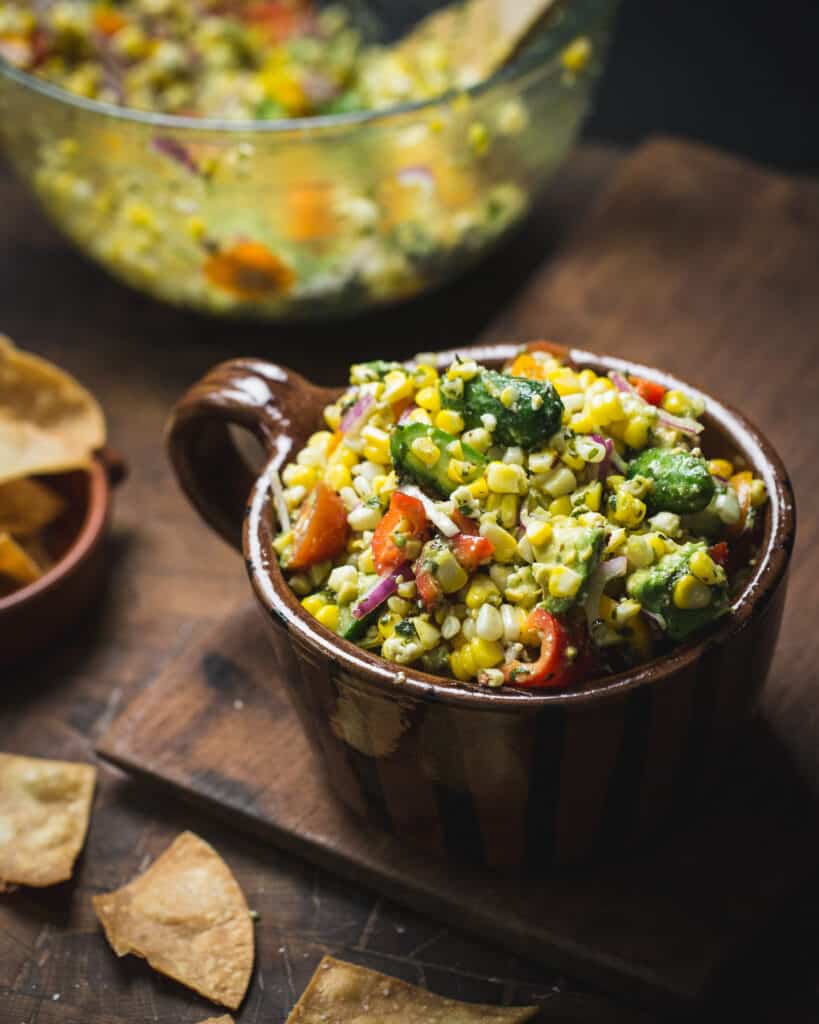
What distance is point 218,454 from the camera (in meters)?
2.02

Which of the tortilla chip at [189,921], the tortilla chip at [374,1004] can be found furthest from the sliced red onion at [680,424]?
the tortilla chip at [189,921]

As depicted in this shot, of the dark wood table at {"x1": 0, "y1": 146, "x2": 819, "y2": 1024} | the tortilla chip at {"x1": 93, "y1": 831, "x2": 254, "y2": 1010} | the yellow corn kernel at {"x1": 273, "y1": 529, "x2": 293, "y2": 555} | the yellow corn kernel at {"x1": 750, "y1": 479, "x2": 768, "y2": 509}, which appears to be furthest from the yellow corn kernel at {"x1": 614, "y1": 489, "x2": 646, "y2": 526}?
the tortilla chip at {"x1": 93, "y1": 831, "x2": 254, "y2": 1010}

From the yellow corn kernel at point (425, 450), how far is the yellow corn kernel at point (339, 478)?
14cm

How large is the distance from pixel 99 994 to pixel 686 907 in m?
0.87

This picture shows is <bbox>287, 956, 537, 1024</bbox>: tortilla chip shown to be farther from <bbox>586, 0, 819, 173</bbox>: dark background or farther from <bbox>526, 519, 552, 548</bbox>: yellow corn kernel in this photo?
<bbox>586, 0, 819, 173</bbox>: dark background

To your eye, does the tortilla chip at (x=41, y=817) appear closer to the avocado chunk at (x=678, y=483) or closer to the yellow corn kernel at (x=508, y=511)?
the yellow corn kernel at (x=508, y=511)

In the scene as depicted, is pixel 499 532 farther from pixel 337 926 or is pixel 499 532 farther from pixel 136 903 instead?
pixel 136 903

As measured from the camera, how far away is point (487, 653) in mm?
1496

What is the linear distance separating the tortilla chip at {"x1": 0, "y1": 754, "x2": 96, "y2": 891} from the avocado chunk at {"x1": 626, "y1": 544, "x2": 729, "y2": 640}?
1034 millimetres

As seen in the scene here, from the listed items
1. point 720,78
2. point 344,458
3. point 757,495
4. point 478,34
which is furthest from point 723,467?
point 720,78

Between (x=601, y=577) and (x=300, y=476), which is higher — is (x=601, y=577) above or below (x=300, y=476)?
above

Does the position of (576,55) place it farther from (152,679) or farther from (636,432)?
(152,679)

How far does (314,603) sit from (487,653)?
0.27m

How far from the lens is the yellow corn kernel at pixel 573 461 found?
1.58 m
